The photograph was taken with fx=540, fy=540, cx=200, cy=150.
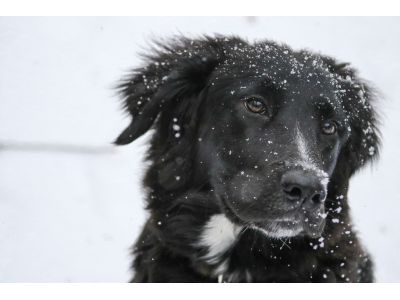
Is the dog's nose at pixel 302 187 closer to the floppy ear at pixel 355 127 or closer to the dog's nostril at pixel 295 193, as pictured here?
the dog's nostril at pixel 295 193

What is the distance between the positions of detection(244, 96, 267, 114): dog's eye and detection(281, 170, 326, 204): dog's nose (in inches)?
19.8

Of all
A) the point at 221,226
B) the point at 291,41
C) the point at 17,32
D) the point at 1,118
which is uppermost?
the point at 291,41

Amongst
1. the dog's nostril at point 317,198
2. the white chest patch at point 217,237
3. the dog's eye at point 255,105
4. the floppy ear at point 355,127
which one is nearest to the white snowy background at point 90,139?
the floppy ear at point 355,127

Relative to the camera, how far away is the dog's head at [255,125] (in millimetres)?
2811

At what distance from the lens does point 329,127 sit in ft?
10.5

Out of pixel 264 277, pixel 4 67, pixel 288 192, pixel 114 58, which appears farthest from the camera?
pixel 114 58


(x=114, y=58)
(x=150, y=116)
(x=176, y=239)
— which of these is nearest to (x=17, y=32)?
(x=114, y=58)

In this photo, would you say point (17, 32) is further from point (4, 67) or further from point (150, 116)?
point (150, 116)

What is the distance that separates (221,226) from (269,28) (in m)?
1.67

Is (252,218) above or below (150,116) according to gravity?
below

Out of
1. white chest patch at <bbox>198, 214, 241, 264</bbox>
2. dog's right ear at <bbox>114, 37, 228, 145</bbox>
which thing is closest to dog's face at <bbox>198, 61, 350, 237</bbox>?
dog's right ear at <bbox>114, 37, 228, 145</bbox>

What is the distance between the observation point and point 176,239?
3348 millimetres

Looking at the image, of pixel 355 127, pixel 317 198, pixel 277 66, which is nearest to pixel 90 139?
pixel 277 66

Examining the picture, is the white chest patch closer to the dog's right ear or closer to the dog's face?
the dog's face
